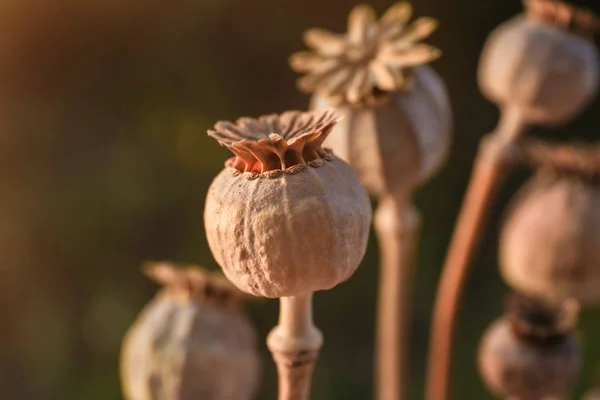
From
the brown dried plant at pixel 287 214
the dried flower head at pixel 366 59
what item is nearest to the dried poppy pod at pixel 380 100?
the dried flower head at pixel 366 59

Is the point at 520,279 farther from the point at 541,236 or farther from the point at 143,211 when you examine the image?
the point at 143,211

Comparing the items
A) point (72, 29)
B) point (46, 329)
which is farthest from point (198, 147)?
point (46, 329)

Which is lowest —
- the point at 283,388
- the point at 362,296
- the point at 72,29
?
the point at 362,296

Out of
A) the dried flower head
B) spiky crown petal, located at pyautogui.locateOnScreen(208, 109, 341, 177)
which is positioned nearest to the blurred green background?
the dried flower head

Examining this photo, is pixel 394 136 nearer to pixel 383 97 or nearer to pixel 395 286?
pixel 383 97

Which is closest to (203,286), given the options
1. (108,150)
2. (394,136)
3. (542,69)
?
(394,136)

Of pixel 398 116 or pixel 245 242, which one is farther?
pixel 398 116

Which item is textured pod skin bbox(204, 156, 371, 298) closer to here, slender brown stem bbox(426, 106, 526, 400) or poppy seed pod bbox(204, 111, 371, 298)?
poppy seed pod bbox(204, 111, 371, 298)

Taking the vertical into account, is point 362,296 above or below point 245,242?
below
